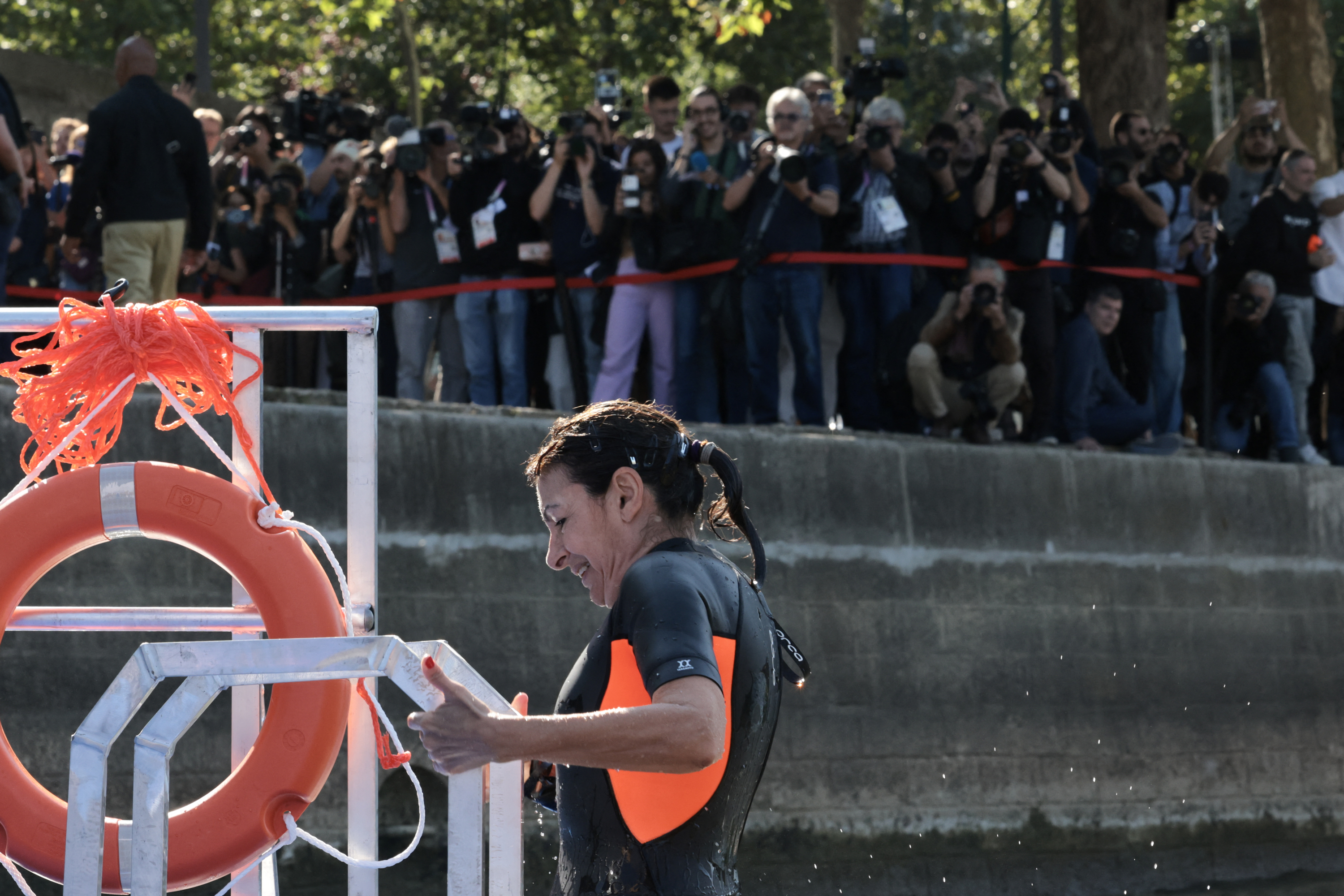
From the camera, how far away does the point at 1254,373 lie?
801cm

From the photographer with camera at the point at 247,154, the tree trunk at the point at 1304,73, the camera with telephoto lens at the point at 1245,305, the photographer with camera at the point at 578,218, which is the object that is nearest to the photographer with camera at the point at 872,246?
the photographer with camera at the point at 578,218

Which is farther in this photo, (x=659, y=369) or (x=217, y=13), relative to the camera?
(x=217, y=13)

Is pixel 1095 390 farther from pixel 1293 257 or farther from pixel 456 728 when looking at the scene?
pixel 456 728

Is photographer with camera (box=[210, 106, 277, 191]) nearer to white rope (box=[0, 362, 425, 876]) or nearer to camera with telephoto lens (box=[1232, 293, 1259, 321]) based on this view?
camera with telephoto lens (box=[1232, 293, 1259, 321])

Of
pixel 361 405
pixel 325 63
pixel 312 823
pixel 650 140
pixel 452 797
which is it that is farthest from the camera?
pixel 325 63

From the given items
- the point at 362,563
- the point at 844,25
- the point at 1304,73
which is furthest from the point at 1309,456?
the point at 844,25

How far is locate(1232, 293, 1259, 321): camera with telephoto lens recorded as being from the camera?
25.8ft

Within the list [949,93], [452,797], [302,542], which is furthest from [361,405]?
[949,93]

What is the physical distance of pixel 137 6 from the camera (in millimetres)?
18703

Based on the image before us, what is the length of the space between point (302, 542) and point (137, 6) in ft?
58.0

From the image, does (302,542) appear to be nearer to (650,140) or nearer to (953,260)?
(650,140)

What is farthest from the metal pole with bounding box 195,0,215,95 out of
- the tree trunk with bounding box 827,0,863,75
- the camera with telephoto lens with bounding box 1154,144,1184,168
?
the camera with telephoto lens with bounding box 1154,144,1184,168

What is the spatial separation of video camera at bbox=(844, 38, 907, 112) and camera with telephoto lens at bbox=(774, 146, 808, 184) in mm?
1251

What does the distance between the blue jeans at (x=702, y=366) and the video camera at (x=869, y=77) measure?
1.58 metres
